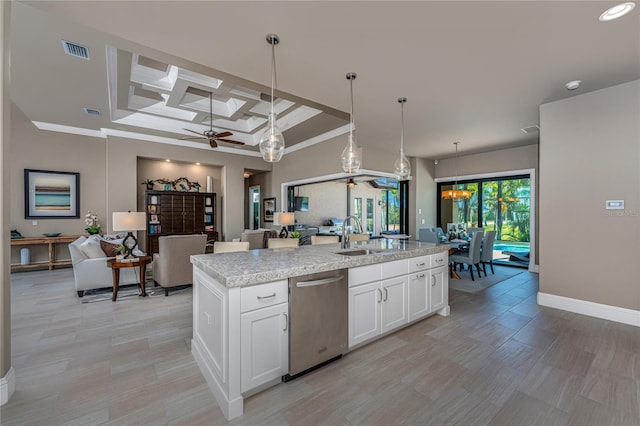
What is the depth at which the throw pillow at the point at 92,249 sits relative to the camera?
418 cm

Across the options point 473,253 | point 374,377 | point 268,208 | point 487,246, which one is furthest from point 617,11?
point 268,208

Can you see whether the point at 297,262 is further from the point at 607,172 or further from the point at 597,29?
the point at 607,172

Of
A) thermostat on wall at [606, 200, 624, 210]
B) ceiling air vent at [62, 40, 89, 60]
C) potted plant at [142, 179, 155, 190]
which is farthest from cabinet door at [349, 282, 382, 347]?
potted plant at [142, 179, 155, 190]

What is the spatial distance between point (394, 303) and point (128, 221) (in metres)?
4.00

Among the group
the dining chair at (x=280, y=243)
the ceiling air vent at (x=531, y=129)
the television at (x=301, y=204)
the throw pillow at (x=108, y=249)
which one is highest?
A: the ceiling air vent at (x=531, y=129)

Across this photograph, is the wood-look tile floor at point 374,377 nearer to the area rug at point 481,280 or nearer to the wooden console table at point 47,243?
the area rug at point 481,280

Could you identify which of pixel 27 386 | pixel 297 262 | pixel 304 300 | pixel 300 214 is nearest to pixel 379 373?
pixel 304 300

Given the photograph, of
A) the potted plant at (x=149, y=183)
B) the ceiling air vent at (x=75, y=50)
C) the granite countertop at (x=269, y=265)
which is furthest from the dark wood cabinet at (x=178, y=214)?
the granite countertop at (x=269, y=265)

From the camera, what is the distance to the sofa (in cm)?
397

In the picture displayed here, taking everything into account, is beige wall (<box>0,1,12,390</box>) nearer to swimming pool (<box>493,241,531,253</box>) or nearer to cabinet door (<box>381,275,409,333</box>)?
Result: cabinet door (<box>381,275,409,333</box>)

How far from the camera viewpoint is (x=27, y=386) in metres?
1.95

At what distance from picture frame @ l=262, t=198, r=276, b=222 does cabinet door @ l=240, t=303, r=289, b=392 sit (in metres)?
6.56

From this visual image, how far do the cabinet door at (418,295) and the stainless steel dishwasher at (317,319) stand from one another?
0.95 metres

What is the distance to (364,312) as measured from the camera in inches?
96.1
